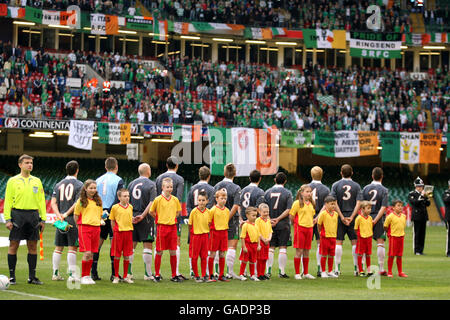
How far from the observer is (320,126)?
49.1 metres

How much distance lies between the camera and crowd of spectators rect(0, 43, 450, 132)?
144 ft

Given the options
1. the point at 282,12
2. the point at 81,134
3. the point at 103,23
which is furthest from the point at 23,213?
the point at 282,12

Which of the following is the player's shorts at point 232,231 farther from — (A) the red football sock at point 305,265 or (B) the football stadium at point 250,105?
(A) the red football sock at point 305,265

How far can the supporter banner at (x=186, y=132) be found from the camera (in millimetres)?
43938

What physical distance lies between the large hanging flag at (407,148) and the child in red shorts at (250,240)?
30.8m

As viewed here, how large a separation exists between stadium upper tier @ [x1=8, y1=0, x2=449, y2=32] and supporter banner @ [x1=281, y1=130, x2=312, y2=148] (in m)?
10.8

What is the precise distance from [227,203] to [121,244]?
2.67 m

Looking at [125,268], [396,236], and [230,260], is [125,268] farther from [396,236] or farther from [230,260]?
[396,236]

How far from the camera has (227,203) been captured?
1692 cm

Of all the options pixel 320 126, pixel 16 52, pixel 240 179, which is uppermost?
pixel 16 52
